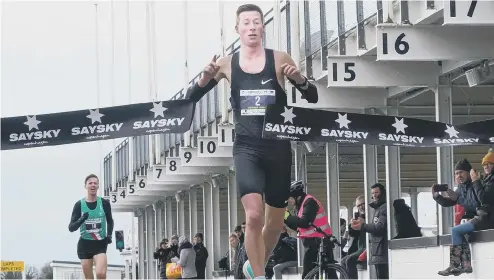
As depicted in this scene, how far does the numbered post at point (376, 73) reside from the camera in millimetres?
20578

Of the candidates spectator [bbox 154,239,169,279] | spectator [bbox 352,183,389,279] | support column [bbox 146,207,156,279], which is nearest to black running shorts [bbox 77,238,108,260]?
spectator [bbox 352,183,389,279]

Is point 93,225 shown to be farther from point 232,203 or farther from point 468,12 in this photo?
point 232,203

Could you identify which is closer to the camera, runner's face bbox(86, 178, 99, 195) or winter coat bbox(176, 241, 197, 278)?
runner's face bbox(86, 178, 99, 195)

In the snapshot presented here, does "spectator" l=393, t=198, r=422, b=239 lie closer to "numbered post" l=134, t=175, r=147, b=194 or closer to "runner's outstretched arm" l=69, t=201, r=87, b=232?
"runner's outstretched arm" l=69, t=201, r=87, b=232

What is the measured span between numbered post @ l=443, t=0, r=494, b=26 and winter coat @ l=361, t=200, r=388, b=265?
12.4ft

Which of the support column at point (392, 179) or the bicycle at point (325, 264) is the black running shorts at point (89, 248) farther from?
the support column at point (392, 179)

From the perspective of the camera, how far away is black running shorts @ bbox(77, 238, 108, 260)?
16.9m

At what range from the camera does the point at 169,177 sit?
39.6m

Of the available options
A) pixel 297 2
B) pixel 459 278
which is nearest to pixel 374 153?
pixel 297 2

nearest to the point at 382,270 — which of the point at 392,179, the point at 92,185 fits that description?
the point at 392,179

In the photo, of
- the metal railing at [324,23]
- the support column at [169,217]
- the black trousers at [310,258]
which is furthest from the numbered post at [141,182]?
the black trousers at [310,258]

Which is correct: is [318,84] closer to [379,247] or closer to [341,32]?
[341,32]

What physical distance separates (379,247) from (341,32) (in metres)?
3.52

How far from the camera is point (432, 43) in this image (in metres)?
18.4
